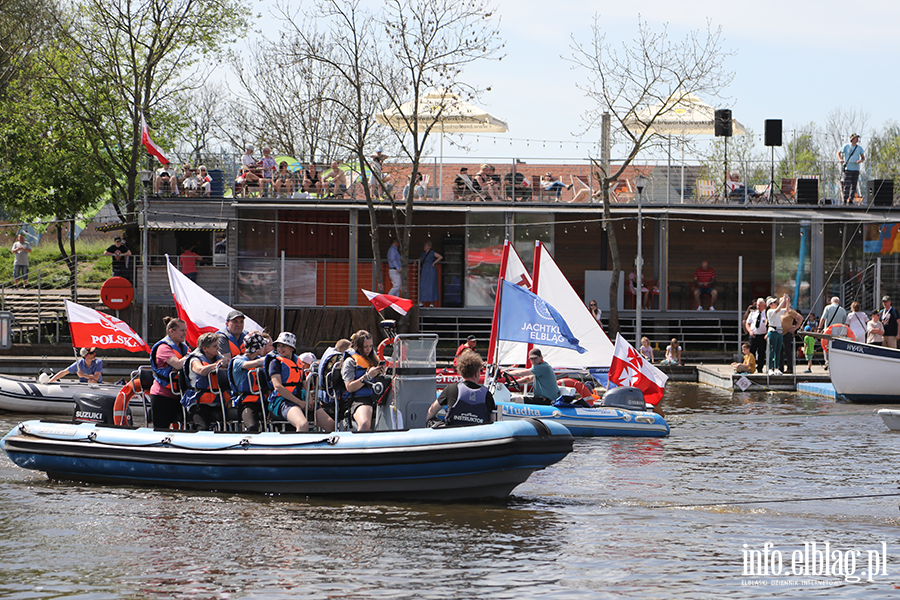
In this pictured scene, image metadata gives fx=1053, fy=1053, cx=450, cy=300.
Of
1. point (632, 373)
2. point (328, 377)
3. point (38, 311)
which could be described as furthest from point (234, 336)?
point (38, 311)

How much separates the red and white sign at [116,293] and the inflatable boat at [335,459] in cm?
1655

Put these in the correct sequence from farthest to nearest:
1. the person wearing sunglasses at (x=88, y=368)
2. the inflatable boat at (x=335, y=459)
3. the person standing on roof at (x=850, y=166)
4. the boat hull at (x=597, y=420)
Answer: the person standing on roof at (x=850, y=166)
the person wearing sunglasses at (x=88, y=368)
the boat hull at (x=597, y=420)
the inflatable boat at (x=335, y=459)

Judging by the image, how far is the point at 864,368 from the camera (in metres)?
22.0

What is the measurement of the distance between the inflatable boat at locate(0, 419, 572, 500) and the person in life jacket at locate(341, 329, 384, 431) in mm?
782

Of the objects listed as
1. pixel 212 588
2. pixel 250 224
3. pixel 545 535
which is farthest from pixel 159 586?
pixel 250 224

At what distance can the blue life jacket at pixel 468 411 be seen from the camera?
11508 millimetres

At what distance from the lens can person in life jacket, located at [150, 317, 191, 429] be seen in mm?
12391

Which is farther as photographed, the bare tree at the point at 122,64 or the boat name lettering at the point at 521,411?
the bare tree at the point at 122,64

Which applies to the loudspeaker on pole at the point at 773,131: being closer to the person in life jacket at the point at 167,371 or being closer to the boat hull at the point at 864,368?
the boat hull at the point at 864,368

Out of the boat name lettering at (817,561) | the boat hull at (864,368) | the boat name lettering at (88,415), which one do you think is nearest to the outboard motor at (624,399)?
the boat hull at (864,368)

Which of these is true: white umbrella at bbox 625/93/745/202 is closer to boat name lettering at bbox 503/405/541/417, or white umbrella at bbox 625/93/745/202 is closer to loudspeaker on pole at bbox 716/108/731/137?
loudspeaker on pole at bbox 716/108/731/137

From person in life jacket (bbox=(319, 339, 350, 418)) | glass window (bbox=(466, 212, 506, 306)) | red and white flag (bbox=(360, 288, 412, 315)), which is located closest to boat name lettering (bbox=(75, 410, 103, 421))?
person in life jacket (bbox=(319, 339, 350, 418))

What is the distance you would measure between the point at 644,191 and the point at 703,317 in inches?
171

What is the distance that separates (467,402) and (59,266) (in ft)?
105
